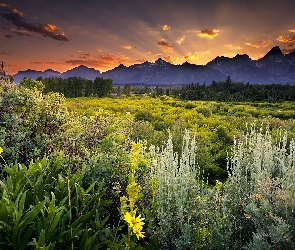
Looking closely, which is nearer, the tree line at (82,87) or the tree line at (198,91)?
the tree line at (198,91)

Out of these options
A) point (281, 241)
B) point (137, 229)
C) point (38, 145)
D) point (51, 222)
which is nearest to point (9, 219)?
point (51, 222)

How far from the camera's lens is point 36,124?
6.88 metres

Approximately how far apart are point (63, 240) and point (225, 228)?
8.84ft

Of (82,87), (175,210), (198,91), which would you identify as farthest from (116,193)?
(82,87)

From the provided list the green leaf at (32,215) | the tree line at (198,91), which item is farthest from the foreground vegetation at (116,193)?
the tree line at (198,91)

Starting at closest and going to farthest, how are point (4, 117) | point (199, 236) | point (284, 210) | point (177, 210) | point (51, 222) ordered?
1. point (51, 222)
2. point (284, 210)
3. point (199, 236)
4. point (177, 210)
5. point (4, 117)

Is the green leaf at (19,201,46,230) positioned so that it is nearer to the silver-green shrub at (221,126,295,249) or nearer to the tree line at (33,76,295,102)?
the silver-green shrub at (221,126,295,249)

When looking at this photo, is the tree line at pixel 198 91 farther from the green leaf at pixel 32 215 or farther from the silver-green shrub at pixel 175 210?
the green leaf at pixel 32 215

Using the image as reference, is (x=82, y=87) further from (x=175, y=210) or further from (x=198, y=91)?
(x=175, y=210)

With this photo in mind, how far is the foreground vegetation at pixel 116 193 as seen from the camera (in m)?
3.17

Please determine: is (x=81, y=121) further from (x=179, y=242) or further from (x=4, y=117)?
(x=179, y=242)

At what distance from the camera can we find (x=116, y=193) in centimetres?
491

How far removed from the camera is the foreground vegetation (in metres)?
3.17

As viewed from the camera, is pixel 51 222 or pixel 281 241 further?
pixel 281 241
